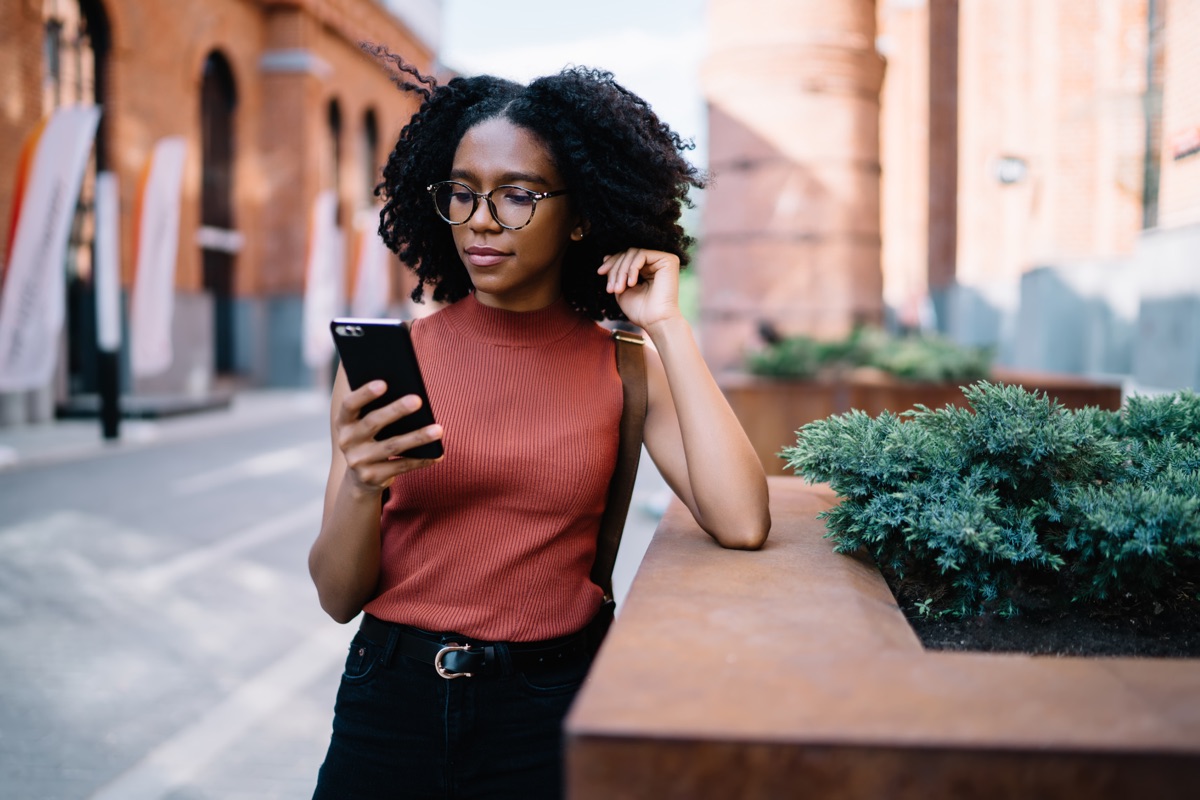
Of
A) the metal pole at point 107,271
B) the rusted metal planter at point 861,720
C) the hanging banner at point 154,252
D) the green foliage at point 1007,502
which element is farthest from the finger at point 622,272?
the hanging banner at point 154,252

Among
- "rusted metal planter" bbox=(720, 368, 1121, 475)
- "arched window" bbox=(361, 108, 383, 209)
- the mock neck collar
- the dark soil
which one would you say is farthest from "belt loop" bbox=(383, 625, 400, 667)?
"arched window" bbox=(361, 108, 383, 209)

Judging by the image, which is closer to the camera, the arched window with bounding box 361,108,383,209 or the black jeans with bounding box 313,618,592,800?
the black jeans with bounding box 313,618,592,800

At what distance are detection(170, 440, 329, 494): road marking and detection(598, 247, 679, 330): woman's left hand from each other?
29.3 ft

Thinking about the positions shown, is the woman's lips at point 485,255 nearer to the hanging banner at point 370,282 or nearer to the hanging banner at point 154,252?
the hanging banner at point 154,252

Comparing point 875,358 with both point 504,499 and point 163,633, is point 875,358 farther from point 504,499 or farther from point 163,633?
point 504,499

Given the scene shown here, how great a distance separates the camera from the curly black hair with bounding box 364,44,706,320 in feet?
7.98

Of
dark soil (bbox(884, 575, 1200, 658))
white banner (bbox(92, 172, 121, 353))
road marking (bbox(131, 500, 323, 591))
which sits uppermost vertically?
white banner (bbox(92, 172, 121, 353))

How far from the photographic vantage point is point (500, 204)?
2.27 m

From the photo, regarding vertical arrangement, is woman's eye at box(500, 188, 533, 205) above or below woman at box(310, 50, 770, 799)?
above

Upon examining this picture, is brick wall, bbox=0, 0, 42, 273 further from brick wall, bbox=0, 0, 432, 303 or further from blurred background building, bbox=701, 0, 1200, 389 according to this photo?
blurred background building, bbox=701, 0, 1200, 389

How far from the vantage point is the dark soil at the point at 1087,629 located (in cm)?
197

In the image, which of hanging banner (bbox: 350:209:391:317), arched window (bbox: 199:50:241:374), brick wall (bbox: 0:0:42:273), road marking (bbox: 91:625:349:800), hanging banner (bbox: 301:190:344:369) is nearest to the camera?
road marking (bbox: 91:625:349:800)

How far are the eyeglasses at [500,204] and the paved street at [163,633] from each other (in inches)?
102

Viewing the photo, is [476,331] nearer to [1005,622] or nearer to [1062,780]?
[1005,622]
